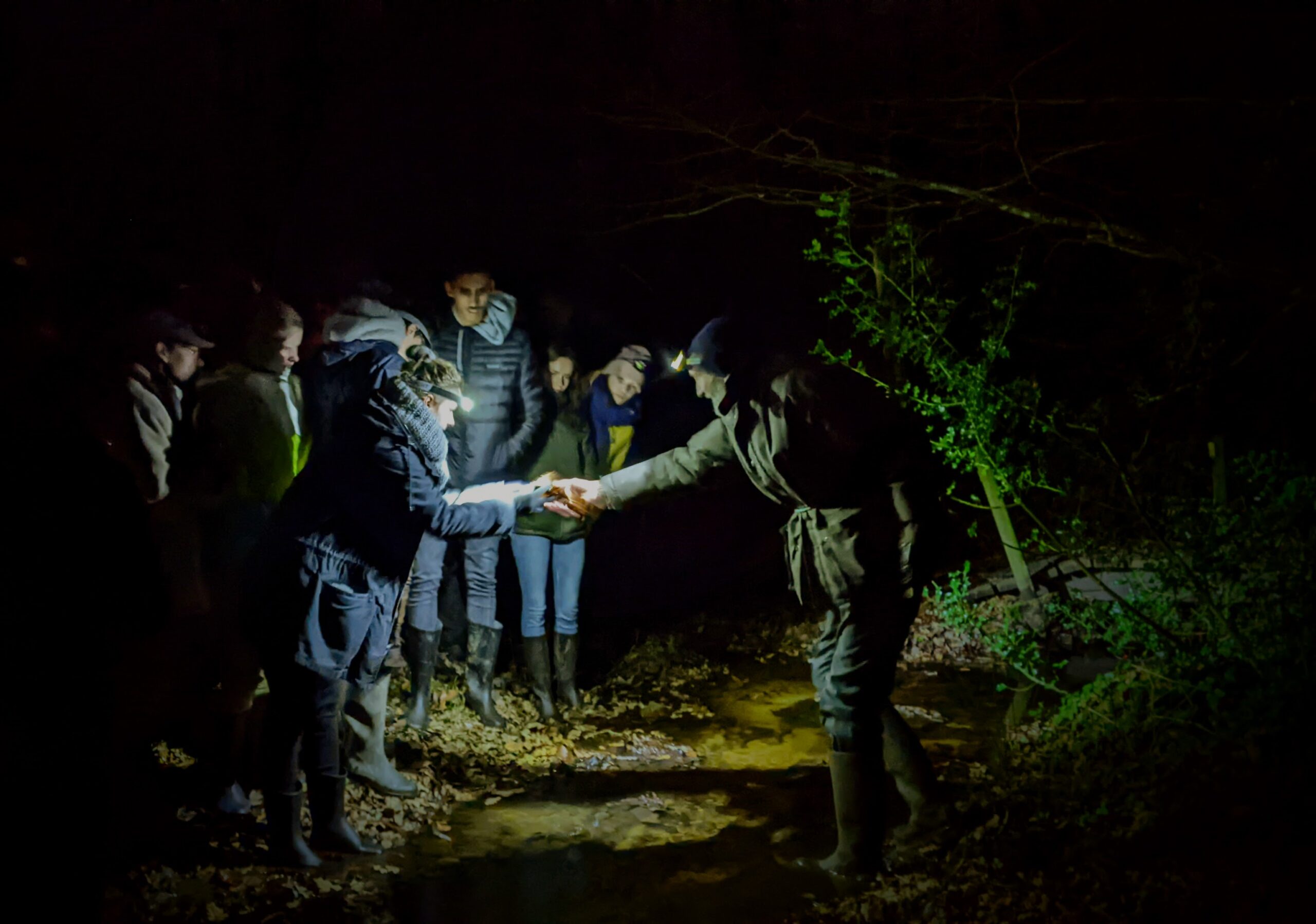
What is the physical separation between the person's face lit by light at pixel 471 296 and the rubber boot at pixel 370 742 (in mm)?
2488

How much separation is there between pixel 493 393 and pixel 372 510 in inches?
96.3

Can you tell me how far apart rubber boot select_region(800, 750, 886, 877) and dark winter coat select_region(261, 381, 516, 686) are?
2187 mm

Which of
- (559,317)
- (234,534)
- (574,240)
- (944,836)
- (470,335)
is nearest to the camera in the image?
(944,836)

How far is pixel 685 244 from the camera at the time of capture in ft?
38.5

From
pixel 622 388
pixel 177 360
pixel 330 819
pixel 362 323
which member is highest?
pixel 362 323

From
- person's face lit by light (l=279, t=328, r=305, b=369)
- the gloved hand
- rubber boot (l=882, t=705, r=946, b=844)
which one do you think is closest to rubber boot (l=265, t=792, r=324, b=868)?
the gloved hand

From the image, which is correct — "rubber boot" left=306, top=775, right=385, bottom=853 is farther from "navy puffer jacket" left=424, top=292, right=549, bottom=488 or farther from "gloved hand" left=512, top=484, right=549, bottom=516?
"navy puffer jacket" left=424, top=292, right=549, bottom=488

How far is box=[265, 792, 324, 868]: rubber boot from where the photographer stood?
4258mm

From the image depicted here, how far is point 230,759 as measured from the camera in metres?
4.94

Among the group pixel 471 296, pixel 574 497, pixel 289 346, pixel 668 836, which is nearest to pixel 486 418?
pixel 471 296

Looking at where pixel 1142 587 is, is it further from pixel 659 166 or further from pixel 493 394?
pixel 659 166

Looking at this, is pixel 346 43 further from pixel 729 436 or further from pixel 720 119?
pixel 729 436

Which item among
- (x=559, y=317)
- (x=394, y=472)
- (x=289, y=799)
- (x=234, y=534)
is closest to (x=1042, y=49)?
(x=559, y=317)

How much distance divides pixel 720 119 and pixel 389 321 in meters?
4.09
